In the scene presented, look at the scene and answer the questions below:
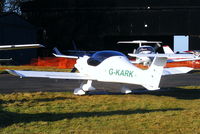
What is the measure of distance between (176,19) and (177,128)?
33.2m

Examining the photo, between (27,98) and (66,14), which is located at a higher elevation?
(66,14)

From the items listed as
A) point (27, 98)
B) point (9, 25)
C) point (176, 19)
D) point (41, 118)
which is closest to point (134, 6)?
point (176, 19)

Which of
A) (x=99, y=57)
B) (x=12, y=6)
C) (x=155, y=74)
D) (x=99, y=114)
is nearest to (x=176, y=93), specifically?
(x=155, y=74)

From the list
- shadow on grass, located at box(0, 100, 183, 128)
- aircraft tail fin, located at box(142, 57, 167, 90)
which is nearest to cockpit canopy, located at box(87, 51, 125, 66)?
aircraft tail fin, located at box(142, 57, 167, 90)

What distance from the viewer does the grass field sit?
6922 mm

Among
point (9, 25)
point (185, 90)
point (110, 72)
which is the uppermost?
point (9, 25)

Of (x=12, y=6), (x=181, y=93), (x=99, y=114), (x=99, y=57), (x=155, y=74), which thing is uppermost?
(x=12, y=6)

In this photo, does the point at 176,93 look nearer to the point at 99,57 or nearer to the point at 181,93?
the point at 181,93

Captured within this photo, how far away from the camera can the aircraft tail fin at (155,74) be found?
10.6 m

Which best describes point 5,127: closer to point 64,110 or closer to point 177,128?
point 64,110

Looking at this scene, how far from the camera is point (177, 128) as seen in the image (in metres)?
7.01

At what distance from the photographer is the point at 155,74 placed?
10.6 meters

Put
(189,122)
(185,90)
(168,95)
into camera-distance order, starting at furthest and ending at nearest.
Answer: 1. (185,90)
2. (168,95)
3. (189,122)

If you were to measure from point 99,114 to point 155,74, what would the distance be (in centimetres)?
289
